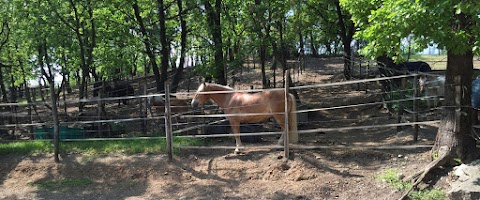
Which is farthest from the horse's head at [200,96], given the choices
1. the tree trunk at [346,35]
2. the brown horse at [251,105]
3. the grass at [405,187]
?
the tree trunk at [346,35]

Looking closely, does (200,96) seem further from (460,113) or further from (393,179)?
(460,113)

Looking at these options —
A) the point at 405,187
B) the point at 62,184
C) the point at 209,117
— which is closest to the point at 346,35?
the point at 209,117

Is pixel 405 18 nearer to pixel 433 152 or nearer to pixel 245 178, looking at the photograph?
pixel 433 152

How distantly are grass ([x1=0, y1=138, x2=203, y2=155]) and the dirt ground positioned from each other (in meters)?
0.27

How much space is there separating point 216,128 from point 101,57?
657cm

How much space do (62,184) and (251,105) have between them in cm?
392

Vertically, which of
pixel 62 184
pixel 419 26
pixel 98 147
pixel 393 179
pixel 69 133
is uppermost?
pixel 419 26

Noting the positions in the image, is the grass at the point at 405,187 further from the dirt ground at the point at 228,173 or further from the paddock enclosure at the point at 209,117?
the paddock enclosure at the point at 209,117

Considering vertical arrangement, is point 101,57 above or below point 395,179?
above

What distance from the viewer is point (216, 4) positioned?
12156 millimetres

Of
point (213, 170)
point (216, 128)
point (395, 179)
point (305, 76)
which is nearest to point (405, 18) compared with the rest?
point (395, 179)

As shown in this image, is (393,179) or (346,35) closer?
(393,179)

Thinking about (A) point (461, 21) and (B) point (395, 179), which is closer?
(A) point (461, 21)

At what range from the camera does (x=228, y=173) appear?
22.9ft
